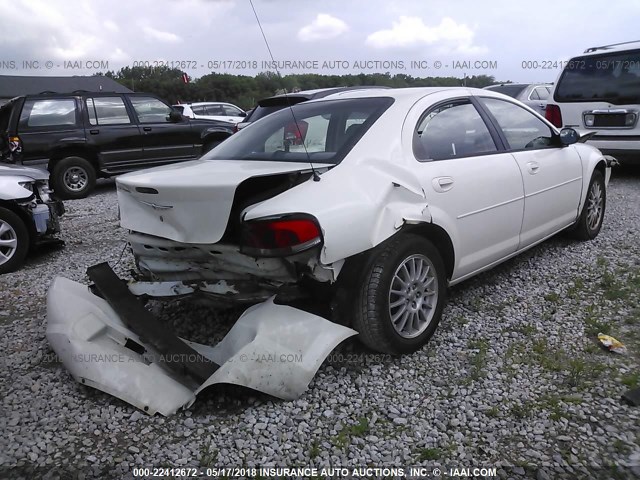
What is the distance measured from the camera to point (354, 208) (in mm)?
2705

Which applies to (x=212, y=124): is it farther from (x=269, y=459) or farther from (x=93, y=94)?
(x=269, y=459)

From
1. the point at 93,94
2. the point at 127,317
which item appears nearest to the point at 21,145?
the point at 93,94

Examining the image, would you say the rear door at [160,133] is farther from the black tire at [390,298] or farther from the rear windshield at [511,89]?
the black tire at [390,298]

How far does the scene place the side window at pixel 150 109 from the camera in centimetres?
987

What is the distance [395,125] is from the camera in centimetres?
318

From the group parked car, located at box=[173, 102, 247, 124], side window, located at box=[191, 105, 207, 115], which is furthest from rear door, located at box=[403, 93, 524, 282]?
side window, located at box=[191, 105, 207, 115]

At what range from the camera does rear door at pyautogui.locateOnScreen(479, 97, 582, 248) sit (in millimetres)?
3953

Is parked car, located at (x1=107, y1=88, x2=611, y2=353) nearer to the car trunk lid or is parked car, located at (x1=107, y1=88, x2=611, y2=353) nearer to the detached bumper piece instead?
the car trunk lid

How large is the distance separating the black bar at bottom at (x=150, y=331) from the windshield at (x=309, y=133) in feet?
3.45

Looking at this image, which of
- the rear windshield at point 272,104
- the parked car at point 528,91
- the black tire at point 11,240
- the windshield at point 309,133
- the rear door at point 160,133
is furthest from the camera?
the parked car at point 528,91

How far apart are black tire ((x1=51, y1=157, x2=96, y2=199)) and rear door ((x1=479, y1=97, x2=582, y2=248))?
7.48 metres

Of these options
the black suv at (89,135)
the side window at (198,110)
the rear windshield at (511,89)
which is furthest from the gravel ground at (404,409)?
the side window at (198,110)

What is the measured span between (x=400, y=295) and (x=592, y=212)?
3.08 meters

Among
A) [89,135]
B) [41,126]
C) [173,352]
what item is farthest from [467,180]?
[41,126]
